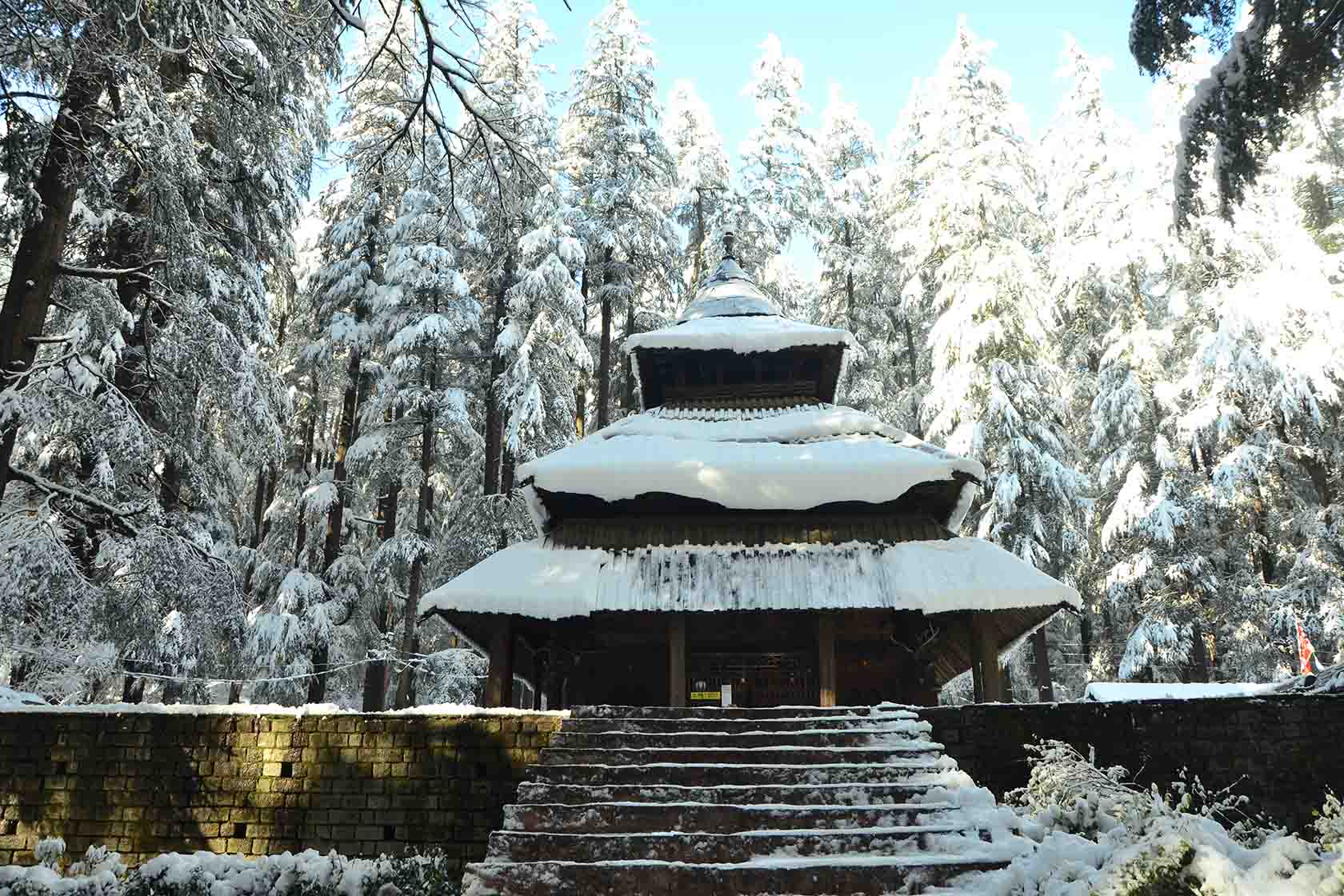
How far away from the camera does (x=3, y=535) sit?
31.3 ft

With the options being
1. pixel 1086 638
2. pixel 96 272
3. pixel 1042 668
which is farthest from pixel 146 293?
pixel 1086 638

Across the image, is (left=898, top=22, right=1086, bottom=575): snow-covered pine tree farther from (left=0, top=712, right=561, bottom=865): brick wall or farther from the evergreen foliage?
(left=0, top=712, right=561, bottom=865): brick wall

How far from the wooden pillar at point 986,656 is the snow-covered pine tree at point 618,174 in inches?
596

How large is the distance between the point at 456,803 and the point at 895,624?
7.60 meters

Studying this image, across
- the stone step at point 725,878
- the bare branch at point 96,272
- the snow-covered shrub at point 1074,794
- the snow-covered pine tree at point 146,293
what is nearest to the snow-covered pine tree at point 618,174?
the snow-covered pine tree at point 146,293

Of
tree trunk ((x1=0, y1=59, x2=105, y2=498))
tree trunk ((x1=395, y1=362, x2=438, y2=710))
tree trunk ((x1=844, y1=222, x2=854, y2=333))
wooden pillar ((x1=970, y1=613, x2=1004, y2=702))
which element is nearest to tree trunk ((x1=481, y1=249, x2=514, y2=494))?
tree trunk ((x1=395, y1=362, x2=438, y2=710))

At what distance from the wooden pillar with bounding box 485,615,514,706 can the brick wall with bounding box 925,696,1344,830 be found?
20.2ft

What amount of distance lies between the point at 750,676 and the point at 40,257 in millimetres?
11010

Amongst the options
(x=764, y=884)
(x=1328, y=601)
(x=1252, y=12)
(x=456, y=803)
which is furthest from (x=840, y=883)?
(x=1328, y=601)

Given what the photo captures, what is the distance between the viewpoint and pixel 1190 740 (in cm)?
824

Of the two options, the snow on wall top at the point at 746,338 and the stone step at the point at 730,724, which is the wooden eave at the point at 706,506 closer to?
Answer: the snow on wall top at the point at 746,338

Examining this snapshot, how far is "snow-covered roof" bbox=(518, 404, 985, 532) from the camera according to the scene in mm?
12734

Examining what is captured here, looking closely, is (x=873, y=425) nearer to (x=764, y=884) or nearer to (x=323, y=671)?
(x=764, y=884)

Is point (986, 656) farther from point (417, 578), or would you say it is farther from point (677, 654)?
point (417, 578)
